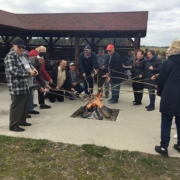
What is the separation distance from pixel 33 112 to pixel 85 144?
230 cm

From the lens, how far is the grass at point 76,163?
2.75m

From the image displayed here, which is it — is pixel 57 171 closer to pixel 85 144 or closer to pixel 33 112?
pixel 85 144

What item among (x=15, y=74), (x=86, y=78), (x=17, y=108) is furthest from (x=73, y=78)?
(x=15, y=74)

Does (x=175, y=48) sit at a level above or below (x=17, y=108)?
above

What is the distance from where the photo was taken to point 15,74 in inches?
154

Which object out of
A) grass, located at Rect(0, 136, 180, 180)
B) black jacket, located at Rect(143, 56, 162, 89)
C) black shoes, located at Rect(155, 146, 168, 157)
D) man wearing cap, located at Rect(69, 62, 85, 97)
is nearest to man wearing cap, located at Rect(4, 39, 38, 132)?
grass, located at Rect(0, 136, 180, 180)

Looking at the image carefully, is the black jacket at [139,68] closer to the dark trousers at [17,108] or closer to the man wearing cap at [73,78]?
the man wearing cap at [73,78]

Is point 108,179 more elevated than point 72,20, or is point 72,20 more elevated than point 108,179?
point 72,20

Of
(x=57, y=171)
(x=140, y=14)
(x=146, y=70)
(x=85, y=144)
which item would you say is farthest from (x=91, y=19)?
(x=57, y=171)

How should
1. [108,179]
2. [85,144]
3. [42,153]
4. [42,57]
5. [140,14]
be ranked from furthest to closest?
[140,14]
[42,57]
[85,144]
[42,153]
[108,179]

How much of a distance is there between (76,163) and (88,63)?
179 inches

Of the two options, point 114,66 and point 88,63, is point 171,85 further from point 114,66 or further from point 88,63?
point 88,63

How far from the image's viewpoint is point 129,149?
138 inches

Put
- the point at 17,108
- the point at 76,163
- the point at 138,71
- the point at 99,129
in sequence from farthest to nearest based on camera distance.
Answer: the point at 138,71 < the point at 99,129 < the point at 17,108 < the point at 76,163
